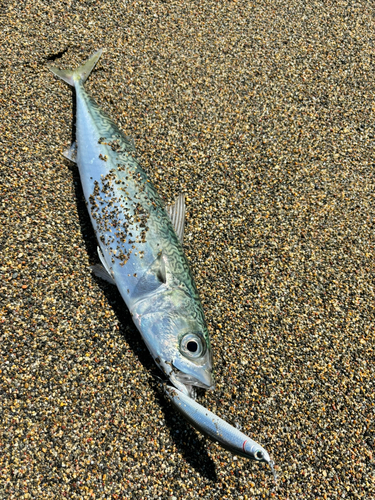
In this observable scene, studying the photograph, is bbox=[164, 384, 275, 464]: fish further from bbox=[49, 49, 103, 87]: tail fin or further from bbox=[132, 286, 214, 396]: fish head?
bbox=[49, 49, 103, 87]: tail fin

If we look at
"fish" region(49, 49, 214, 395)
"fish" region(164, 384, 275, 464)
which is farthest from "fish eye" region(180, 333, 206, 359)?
"fish" region(164, 384, 275, 464)

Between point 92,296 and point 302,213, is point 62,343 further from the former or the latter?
point 302,213

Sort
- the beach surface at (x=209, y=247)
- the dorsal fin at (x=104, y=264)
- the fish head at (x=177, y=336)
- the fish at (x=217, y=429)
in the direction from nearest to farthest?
the fish at (x=217, y=429)
the fish head at (x=177, y=336)
the beach surface at (x=209, y=247)
the dorsal fin at (x=104, y=264)

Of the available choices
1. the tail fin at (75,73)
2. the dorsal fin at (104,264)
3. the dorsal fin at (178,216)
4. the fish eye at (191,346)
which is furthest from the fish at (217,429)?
the tail fin at (75,73)

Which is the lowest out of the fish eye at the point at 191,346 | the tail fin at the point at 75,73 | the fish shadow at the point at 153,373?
the fish shadow at the point at 153,373

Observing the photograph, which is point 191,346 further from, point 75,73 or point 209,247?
point 75,73

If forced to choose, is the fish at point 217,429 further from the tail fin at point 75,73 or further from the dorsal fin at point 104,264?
the tail fin at point 75,73

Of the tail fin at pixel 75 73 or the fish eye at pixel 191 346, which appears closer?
the fish eye at pixel 191 346
